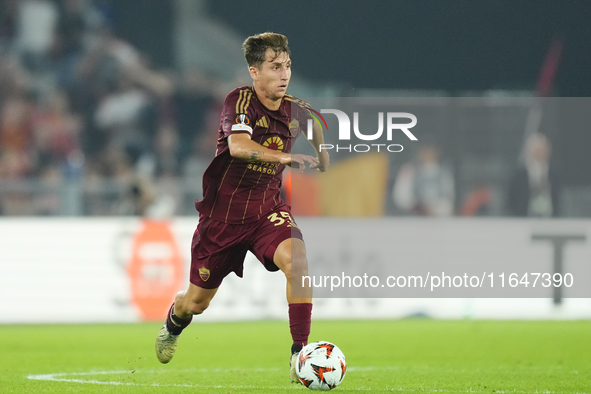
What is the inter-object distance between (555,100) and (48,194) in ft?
22.2

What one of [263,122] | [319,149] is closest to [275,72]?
[263,122]

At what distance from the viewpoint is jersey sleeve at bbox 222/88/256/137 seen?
16.4 ft

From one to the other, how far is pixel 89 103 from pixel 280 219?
962cm

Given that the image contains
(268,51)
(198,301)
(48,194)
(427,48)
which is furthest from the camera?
(427,48)

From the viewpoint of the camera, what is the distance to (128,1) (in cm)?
1568

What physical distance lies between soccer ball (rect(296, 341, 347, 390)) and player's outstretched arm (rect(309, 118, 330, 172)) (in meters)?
1.14

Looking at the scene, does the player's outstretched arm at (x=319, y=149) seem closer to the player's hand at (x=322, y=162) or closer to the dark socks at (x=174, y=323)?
the player's hand at (x=322, y=162)

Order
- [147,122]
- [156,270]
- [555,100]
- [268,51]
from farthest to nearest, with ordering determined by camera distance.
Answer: [147,122], [555,100], [156,270], [268,51]

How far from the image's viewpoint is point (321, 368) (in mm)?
4660

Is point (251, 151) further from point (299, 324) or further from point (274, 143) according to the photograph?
point (299, 324)

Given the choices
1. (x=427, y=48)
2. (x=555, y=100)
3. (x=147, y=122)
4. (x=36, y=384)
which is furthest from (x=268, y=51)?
(x=427, y=48)

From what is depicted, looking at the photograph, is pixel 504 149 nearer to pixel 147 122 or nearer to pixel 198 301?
pixel 147 122

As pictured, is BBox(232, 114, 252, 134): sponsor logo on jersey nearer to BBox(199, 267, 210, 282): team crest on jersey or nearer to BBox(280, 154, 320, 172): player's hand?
BBox(280, 154, 320, 172): player's hand

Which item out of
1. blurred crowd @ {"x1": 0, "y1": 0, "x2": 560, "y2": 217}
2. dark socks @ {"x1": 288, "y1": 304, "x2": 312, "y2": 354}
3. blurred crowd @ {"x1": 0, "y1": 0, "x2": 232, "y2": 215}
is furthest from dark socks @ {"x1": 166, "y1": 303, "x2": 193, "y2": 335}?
blurred crowd @ {"x1": 0, "y1": 0, "x2": 232, "y2": 215}
